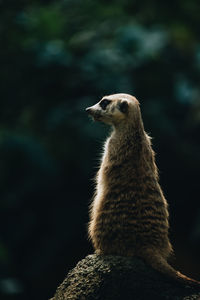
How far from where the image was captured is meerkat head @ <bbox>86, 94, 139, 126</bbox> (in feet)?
11.9

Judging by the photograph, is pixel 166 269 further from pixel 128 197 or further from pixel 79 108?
pixel 79 108

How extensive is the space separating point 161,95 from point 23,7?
2.77 m

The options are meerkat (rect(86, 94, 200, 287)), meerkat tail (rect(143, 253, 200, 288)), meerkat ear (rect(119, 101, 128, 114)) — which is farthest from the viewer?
meerkat ear (rect(119, 101, 128, 114))

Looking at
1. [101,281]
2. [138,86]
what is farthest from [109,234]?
[138,86]

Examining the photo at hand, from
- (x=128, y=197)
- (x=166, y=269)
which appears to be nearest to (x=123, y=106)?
(x=128, y=197)

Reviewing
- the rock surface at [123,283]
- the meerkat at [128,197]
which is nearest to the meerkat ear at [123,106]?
the meerkat at [128,197]

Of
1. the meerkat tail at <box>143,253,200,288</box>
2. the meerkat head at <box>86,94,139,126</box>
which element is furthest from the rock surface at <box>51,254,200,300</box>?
the meerkat head at <box>86,94,139,126</box>

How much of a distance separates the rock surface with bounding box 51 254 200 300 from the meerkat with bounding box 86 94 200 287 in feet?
0.21

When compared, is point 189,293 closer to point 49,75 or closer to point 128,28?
point 49,75

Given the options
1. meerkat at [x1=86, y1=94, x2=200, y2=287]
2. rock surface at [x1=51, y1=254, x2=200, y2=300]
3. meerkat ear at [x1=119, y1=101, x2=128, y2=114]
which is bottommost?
rock surface at [x1=51, y1=254, x2=200, y2=300]

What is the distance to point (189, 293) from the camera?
3.24 meters

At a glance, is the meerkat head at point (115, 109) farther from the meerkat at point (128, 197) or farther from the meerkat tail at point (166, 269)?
the meerkat tail at point (166, 269)

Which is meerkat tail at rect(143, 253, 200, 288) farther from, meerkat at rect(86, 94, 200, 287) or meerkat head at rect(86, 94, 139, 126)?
meerkat head at rect(86, 94, 139, 126)

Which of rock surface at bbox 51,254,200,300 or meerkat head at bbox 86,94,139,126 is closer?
rock surface at bbox 51,254,200,300
